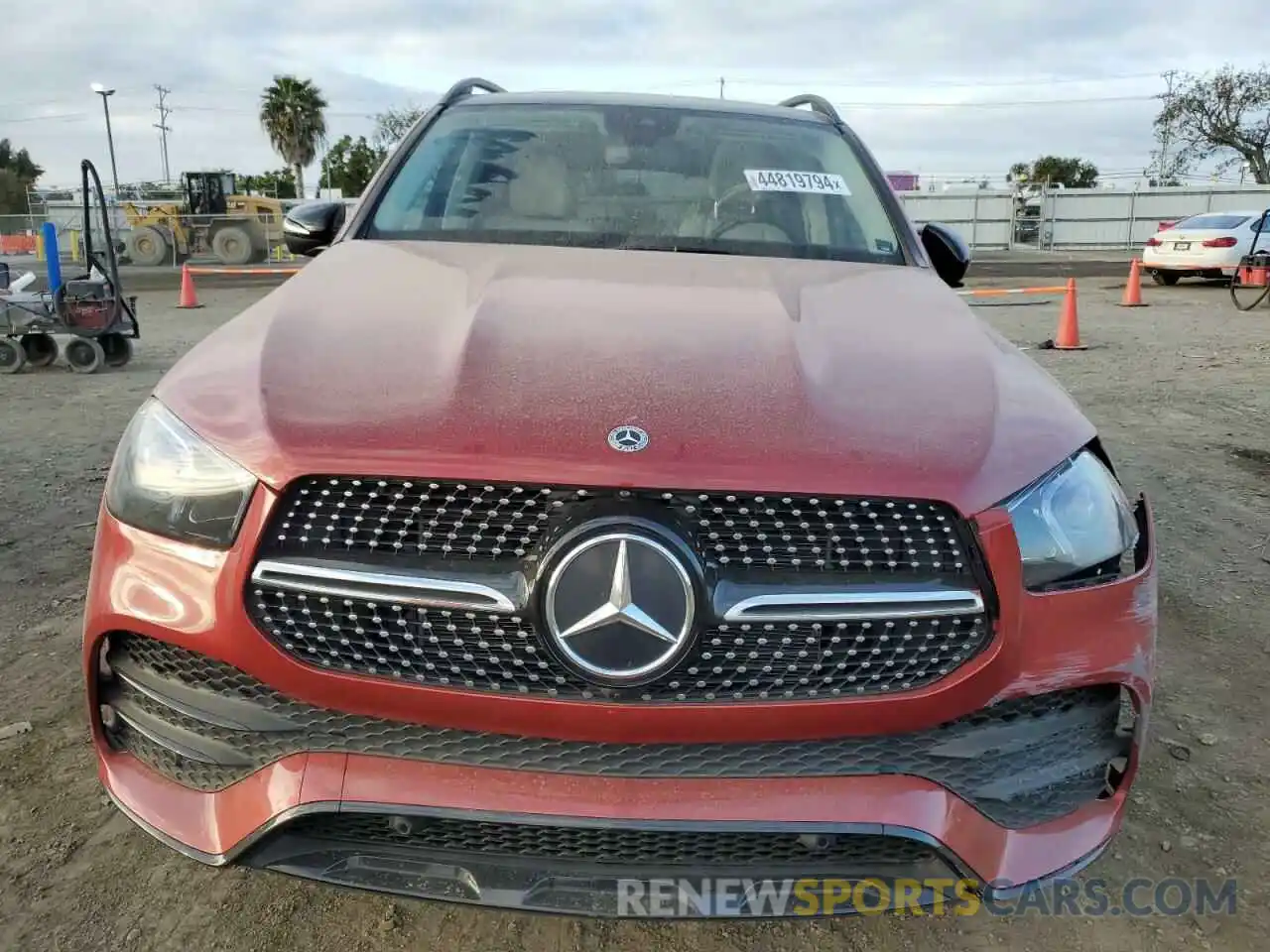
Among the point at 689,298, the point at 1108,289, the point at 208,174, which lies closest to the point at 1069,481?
the point at 689,298

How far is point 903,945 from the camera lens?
6.77 ft

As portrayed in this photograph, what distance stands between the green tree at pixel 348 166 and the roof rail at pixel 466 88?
192ft

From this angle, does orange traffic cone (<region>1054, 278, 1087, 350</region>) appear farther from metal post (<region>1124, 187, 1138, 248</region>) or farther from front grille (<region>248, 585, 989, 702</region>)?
metal post (<region>1124, 187, 1138, 248</region>)

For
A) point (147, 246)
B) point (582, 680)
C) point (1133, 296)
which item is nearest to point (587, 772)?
point (582, 680)

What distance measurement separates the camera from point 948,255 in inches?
124

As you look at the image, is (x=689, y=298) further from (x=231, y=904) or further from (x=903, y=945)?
(x=231, y=904)

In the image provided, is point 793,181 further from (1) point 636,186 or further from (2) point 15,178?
(2) point 15,178

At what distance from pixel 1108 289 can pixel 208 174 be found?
21771mm

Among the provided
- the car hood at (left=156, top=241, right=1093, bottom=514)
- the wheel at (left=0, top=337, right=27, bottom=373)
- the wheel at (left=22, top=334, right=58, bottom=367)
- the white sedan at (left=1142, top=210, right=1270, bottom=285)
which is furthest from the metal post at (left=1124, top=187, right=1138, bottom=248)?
the car hood at (left=156, top=241, right=1093, bottom=514)

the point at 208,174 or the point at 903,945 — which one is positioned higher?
the point at 208,174

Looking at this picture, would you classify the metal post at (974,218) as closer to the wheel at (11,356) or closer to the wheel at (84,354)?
the wheel at (84,354)

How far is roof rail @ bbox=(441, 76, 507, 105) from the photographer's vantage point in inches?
140

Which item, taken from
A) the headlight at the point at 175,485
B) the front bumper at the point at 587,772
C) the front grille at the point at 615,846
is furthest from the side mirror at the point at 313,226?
the front grille at the point at 615,846

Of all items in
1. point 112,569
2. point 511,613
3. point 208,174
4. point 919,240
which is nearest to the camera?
point 511,613
